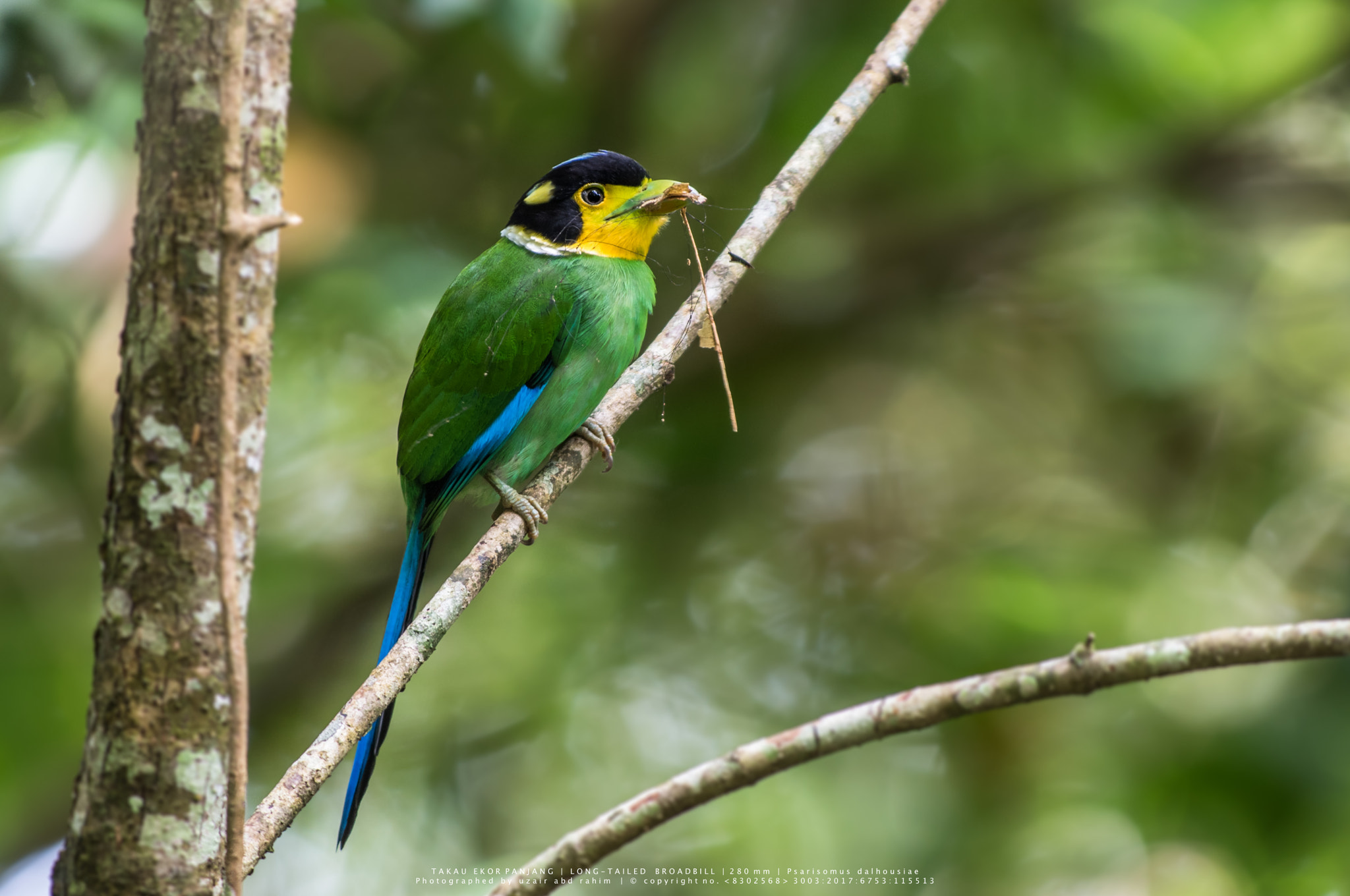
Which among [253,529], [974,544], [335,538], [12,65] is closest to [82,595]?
[335,538]

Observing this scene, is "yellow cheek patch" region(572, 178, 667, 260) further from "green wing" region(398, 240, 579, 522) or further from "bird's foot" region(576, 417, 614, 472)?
"bird's foot" region(576, 417, 614, 472)

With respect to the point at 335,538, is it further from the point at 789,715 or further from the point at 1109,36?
the point at 1109,36

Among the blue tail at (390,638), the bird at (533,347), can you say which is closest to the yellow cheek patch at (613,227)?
the bird at (533,347)

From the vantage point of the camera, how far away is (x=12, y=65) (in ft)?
10.8

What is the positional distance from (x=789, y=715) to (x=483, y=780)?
1.32m

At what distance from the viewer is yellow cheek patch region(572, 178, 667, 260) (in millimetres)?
3572

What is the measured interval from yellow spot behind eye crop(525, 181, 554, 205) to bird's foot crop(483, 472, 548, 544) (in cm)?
96

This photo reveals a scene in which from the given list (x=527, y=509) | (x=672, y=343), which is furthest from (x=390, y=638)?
(x=672, y=343)

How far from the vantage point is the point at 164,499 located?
1.31 m

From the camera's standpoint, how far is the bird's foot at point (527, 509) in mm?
3020

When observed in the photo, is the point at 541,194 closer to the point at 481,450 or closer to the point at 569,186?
the point at 569,186

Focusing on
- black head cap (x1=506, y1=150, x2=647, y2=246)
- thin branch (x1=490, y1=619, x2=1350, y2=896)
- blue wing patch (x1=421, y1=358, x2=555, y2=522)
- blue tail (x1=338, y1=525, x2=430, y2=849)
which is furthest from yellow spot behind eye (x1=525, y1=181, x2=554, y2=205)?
thin branch (x1=490, y1=619, x2=1350, y2=896)

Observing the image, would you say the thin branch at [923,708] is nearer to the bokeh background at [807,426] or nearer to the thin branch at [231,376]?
the thin branch at [231,376]

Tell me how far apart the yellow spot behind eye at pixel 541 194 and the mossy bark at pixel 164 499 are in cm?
232
